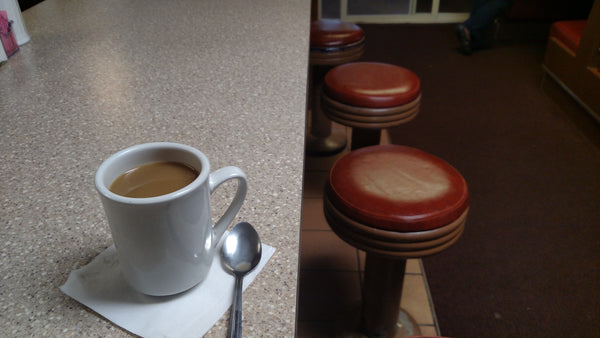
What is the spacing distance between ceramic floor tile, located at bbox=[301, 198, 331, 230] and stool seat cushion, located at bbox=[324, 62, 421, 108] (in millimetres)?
685

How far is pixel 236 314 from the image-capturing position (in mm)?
480

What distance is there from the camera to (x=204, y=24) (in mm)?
1476

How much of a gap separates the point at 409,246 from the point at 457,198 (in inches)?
5.9

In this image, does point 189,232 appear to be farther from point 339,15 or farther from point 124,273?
point 339,15

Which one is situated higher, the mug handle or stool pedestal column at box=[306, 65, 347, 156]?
the mug handle

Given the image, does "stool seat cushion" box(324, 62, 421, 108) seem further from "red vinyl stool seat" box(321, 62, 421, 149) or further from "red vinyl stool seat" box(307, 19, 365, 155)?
"red vinyl stool seat" box(307, 19, 365, 155)

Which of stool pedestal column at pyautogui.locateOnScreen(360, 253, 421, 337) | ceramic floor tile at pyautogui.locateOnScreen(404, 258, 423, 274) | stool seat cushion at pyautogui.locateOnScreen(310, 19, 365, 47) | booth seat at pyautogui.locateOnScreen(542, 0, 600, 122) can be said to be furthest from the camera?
booth seat at pyautogui.locateOnScreen(542, 0, 600, 122)

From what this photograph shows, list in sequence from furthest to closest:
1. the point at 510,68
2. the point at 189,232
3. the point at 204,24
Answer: the point at 510,68
the point at 204,24
the point at 189,232

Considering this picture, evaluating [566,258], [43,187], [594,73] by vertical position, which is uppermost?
[43,187]

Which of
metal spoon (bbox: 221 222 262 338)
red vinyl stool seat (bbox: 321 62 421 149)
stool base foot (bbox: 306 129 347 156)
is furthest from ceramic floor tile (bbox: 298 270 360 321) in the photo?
metal spoon (bbox: 221 222 262 338)

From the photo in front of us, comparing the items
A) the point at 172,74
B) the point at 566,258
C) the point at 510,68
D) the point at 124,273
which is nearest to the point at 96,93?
the point at 172,74

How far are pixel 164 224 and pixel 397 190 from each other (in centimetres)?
65

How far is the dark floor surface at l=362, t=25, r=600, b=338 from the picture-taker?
1582 mm

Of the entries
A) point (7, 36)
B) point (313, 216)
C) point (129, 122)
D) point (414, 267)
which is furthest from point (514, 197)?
point (7, 36)
